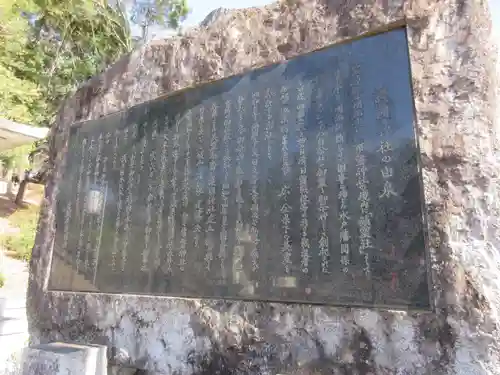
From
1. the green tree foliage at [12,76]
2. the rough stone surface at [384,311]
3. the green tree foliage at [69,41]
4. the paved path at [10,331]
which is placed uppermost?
the green tree foliage at [69,41]

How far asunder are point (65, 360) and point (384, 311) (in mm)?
1754

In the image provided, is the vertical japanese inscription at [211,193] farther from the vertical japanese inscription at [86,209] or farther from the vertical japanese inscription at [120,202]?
the vertical japanese inscription at [86,209]

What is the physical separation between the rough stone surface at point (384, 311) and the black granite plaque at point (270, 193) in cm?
8

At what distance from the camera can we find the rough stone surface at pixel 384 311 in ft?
5.21

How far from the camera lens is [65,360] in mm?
2182

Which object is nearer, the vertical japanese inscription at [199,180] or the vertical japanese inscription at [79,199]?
the vertical japanese inscription at [199,180]

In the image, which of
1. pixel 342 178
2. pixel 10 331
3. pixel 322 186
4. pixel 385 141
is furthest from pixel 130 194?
pixel 10 331

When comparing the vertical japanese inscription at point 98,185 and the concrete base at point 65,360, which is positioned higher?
the vertical japanese inscription at point 98,185

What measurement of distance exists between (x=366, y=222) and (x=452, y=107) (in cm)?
67

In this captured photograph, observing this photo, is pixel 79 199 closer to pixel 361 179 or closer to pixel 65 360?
pixel 65 360

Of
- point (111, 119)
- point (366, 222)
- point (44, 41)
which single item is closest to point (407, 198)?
point (366, 222)

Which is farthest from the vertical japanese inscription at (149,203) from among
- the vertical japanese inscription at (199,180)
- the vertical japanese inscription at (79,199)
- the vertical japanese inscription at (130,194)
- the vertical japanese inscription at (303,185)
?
the vertical japanese inscription at (303,185)

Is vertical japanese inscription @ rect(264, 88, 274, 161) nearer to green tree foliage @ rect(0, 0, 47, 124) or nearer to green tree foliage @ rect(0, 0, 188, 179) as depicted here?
green tree foliage @ rect(0, 0, 47, 124)

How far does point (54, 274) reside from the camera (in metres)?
3.05
